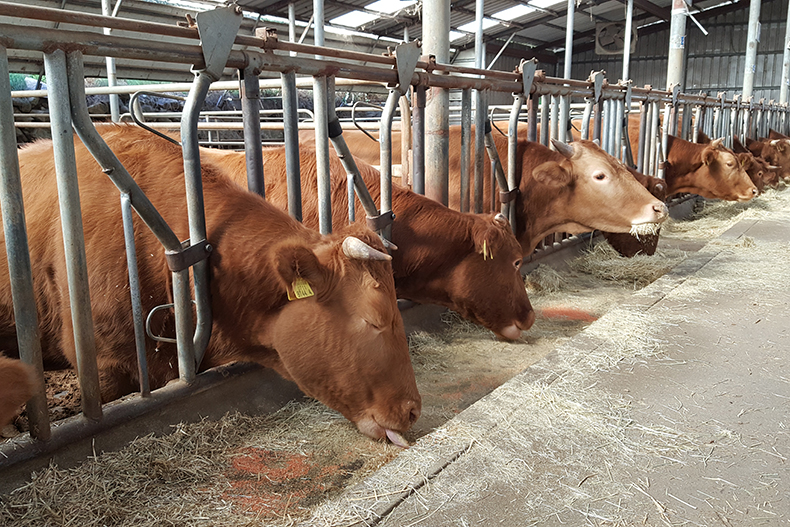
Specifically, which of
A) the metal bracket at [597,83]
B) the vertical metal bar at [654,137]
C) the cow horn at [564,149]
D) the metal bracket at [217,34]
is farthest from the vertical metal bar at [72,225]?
the vertical metal bar at [654,137]

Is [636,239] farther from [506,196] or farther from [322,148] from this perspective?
[322,148]

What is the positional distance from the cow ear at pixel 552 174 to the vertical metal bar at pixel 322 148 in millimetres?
2756

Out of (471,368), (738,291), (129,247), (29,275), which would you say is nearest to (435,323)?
(471,368)

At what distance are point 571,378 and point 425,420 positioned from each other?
32.2 inches

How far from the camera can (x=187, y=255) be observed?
8.90 ft

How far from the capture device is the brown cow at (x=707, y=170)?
1005cm

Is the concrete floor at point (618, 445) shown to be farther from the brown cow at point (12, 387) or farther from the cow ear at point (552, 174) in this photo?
the cow ear at point (552, 174)

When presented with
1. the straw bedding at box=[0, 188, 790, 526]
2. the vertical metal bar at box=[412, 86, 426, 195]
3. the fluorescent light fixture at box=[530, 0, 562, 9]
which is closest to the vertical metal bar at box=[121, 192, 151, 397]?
the straw bedding at box=[0, 188, 790, 526]

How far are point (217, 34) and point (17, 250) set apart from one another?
1.25m

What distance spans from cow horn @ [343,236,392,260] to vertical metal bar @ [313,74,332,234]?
0.90 meters

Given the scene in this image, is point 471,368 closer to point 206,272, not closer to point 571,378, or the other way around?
point 571,378

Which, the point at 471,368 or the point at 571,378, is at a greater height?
the point at 571,378

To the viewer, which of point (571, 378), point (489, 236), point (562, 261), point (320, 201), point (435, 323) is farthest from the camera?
point (562, 261)

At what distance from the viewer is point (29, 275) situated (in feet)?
7.45
